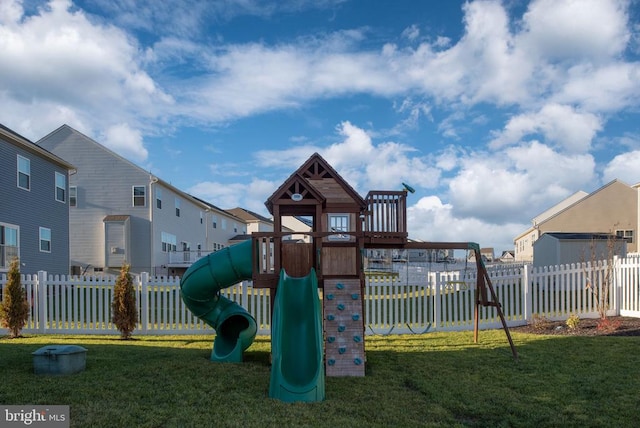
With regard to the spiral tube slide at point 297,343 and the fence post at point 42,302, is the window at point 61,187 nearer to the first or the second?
the fence post at point 42,302

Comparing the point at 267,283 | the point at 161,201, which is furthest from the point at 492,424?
→ the point at 161,201

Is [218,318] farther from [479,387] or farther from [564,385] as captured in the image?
[564,385]

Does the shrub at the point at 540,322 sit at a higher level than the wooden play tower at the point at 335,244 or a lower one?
lower

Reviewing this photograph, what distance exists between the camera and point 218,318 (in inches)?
363

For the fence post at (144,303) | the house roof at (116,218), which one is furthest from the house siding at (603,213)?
the fence post at (144,303)

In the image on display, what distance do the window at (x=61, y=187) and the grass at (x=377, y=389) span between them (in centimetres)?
1483

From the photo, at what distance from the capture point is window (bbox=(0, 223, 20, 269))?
61.1 ft

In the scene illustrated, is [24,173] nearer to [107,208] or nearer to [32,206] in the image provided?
[32,206]

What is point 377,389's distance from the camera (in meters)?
6.71

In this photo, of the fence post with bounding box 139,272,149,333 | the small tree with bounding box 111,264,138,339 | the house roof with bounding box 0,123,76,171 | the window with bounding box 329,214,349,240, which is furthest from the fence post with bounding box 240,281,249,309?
the house roof with bounding box 0,123,76,171

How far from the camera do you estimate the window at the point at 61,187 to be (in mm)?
22712

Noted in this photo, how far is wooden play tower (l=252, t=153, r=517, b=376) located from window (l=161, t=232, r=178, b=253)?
2200 centimetres

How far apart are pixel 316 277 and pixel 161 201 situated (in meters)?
23.1

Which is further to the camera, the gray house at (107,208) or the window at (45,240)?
the gray house at (107,208)
